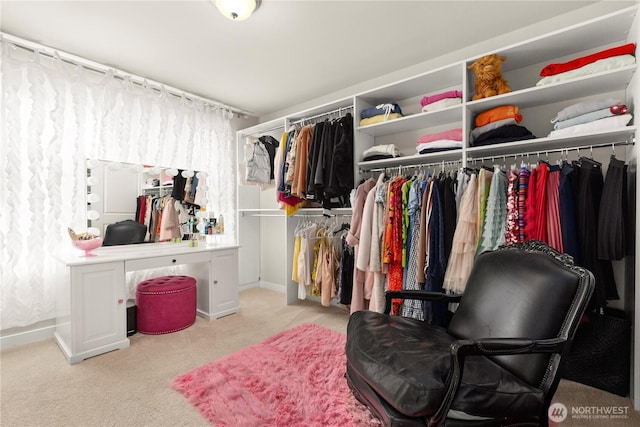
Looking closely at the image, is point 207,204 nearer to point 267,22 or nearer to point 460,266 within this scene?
point 267,22

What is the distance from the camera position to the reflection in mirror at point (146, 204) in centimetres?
268

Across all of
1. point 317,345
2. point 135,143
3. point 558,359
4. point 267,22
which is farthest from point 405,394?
point 135,143

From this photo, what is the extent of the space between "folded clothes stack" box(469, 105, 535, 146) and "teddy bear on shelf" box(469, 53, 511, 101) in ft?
0.42

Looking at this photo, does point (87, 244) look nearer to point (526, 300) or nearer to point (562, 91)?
point (526, 300)

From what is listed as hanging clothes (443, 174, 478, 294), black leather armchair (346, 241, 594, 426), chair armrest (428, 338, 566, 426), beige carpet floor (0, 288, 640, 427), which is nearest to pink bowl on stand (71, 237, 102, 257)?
beige carpet floor (0, 288, 640, 427)

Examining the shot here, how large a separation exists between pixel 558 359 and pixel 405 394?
0.59 m

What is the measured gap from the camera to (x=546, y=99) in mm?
2047

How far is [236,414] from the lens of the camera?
1516mm

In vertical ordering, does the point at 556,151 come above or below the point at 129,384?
above

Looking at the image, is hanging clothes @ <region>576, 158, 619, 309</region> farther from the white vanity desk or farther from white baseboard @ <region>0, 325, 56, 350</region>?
white baseboard @ <region>0, 325, 56, 350</region>

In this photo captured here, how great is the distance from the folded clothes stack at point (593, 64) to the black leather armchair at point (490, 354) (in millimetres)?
1178

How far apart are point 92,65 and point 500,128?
353cm

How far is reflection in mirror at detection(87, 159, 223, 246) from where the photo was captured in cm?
268

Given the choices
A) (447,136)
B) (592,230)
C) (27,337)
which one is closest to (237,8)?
(447,136)
